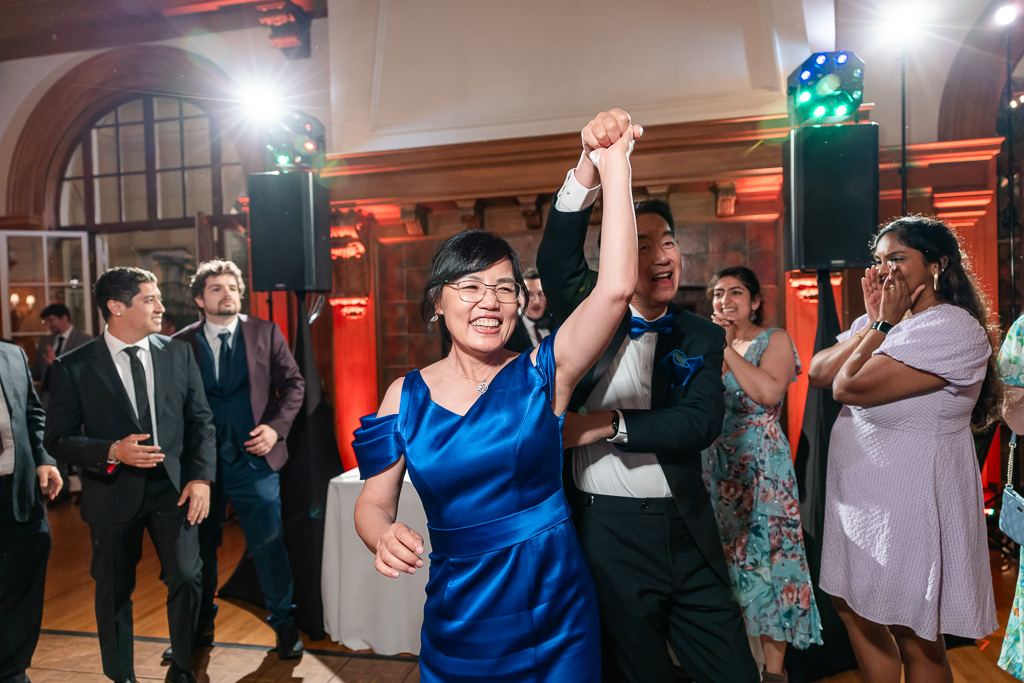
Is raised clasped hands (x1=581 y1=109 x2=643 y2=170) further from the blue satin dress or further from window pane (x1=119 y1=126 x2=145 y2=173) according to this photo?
window pane (x1=119 y1=126 x2=145 y2=173)

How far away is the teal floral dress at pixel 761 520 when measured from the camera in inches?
79.3

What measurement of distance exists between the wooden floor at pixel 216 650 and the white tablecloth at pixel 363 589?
0.10 meters

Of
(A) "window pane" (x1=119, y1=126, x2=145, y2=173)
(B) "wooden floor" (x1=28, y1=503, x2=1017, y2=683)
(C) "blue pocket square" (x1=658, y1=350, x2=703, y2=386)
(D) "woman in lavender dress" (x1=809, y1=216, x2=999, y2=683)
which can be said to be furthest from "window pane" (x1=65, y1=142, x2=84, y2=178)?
(D) "woman in lavender dress" (x1=809, y1=216, x2=999, y2=683)

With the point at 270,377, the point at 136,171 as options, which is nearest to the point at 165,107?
the point at 136,171

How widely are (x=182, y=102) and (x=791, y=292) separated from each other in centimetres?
377

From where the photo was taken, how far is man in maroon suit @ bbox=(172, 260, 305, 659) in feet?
8.07

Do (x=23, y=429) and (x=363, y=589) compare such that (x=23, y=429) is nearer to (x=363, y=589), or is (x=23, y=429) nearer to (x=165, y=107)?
(x=363, y=589)

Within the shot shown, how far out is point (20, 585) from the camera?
211cm

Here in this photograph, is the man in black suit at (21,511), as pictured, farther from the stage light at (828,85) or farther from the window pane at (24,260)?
the stage light at (828,85)

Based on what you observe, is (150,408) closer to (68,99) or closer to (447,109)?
(68,99)

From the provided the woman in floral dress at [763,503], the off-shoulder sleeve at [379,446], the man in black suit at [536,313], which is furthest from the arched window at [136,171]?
the woman in floral dress at [763,503]

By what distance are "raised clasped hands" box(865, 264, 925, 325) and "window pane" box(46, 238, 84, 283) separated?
121 inches

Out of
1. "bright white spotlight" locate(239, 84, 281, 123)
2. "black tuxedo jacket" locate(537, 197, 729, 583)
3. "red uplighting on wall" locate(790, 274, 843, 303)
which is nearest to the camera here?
"black tuxedo jacket" locate(537, 197, 729, 583)

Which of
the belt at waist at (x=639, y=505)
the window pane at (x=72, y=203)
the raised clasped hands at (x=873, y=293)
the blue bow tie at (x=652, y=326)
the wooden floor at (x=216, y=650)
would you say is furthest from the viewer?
the window pane at (x=72, y=203)
